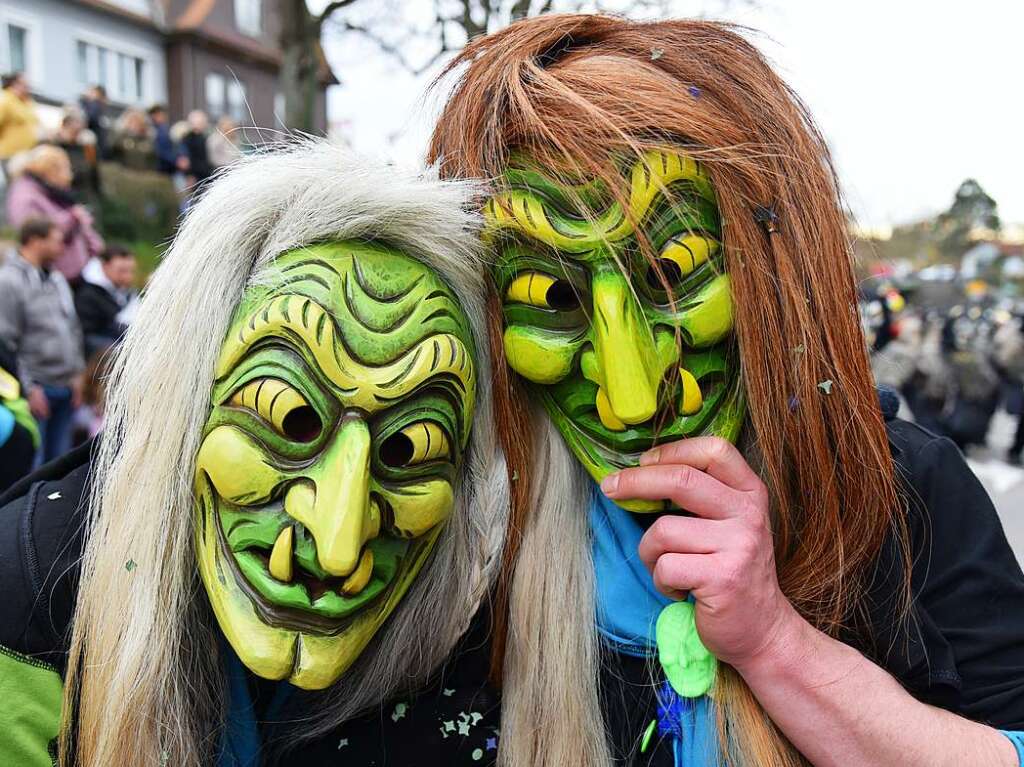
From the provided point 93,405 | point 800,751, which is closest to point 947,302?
point 93,405

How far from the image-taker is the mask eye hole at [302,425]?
103cm

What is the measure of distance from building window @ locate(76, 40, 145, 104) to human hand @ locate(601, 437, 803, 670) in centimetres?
1869

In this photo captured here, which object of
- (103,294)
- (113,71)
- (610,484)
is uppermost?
(113,71)

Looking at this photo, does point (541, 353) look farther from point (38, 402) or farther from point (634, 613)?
point (38, 402)

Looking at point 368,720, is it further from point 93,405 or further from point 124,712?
point 93,405

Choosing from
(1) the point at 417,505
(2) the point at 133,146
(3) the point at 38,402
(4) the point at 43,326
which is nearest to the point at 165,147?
(2) the point at 133,146

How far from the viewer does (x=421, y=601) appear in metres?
1.19

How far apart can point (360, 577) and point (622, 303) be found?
1.63ft

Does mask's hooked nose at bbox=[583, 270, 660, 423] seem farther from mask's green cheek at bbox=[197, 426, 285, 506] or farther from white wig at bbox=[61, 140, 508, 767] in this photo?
mask's green cheek at bbox=[197, 426, 285, 506]

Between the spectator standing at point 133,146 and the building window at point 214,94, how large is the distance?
9847 millimetres

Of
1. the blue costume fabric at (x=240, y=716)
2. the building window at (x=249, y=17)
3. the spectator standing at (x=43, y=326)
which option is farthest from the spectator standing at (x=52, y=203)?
the building window at (x=249, y=17)

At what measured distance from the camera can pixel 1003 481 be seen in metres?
6.56

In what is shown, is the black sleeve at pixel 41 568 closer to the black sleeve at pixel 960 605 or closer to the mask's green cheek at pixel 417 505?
the mask's green cheek at pixel 417 505

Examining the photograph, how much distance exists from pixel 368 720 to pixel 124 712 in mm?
338
